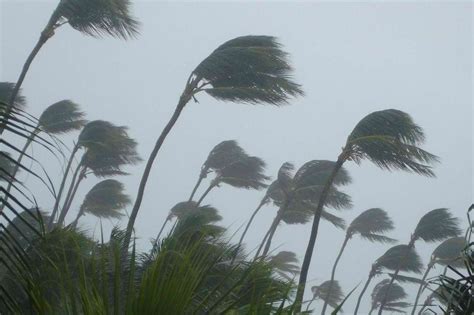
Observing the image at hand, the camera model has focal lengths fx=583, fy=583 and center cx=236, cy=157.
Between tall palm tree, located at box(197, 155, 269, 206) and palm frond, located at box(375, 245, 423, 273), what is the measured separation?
8918 mm

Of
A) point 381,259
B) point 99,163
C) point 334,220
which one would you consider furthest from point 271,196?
point 99,163

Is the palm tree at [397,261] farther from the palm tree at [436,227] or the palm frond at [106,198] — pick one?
the palm frond at [106,198]

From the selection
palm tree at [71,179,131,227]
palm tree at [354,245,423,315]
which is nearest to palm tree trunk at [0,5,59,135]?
palm tree at [71,179,131,227]

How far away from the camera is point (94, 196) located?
32.6m

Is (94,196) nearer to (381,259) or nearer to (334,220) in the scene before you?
(334,220)

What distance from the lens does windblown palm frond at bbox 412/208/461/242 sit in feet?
101

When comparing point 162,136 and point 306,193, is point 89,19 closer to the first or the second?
point 162,136

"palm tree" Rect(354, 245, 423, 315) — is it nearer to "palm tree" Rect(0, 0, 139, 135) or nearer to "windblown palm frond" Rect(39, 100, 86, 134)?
"windblown palm frond" Rect(39, 100, 86, 134)

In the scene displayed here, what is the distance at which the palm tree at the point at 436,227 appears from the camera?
30906 mm

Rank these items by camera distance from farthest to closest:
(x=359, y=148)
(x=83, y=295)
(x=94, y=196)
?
(x=94, y=196)
(x=359, y=148)
(x=83, y=295)

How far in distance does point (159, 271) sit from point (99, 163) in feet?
90.1

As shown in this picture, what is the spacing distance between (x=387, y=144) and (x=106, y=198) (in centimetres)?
1987

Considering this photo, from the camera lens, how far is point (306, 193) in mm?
26641

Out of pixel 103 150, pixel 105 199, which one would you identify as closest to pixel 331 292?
pixel 105 199
